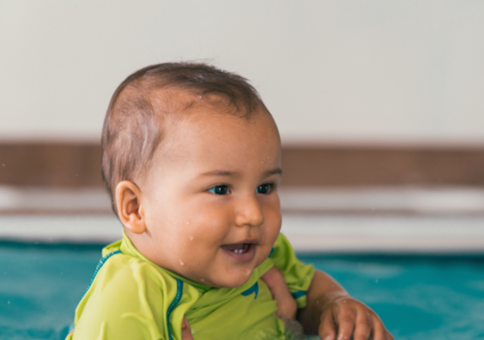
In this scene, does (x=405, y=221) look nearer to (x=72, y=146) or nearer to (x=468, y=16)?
(x=468, y=16)

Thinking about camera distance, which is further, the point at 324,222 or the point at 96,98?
the point at 96,98

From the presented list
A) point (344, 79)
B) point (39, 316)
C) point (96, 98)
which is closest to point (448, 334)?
point (39, 316)

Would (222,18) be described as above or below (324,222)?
above

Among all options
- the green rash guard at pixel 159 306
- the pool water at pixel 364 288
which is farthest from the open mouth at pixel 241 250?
the pool water at pixel 364 288

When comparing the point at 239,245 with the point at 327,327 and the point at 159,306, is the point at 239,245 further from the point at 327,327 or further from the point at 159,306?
the point at 327,327

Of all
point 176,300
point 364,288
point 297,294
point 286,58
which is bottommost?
point 364,288

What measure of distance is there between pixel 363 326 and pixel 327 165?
7.22 feet

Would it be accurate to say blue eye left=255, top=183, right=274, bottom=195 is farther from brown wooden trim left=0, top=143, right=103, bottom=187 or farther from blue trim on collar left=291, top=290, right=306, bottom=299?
brown wooden trim left=0, top=143, right=103, bottom=187

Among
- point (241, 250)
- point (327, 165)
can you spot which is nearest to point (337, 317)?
point (241, 250)

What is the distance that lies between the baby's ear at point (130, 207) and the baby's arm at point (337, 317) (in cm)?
40

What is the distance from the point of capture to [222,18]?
9.57 ft

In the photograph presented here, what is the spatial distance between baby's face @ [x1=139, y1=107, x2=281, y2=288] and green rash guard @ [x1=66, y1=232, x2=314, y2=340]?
5 centimetres

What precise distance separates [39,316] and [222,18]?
1.98 m

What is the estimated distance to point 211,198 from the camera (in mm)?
814
